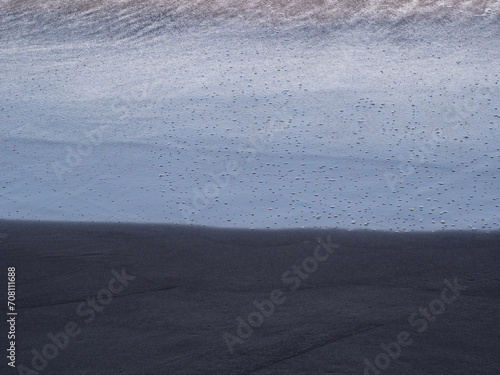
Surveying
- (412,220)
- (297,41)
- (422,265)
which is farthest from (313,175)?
(297,41)

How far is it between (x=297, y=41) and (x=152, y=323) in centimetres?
357

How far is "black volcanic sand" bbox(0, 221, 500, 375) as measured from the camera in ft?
7.54

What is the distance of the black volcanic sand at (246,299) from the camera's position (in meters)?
2.30

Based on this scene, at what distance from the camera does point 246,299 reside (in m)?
2.64

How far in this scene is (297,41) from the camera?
18.2 ft

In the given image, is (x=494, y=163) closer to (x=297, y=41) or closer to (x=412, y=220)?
(x=412, y=220)

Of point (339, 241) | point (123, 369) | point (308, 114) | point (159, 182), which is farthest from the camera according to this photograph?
point (308, 114)

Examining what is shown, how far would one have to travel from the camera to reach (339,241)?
306 centimetres

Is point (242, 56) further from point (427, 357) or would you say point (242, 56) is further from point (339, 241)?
point (427, 357)

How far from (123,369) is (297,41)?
384 centimetres

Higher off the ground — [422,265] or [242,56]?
[242,56]

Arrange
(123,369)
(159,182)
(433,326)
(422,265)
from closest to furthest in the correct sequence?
(123,369) → (433,326) → (422,265) → (159,182)

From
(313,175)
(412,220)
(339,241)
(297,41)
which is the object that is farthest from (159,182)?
(297,41)

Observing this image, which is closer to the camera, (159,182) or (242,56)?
(159,182)
